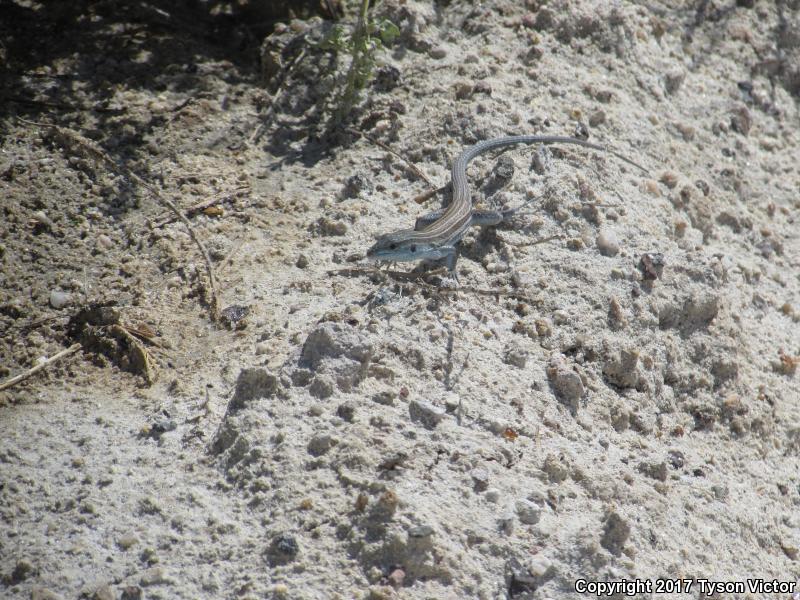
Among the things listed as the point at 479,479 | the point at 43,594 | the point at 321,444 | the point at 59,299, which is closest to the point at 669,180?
the point at 479,479

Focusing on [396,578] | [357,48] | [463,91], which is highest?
[357,48]

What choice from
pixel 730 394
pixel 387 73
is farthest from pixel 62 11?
pixel 730 394

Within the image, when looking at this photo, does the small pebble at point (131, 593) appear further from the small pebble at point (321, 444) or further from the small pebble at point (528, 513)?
the small pebble at point (528, 513)

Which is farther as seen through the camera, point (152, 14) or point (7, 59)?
point (152, 14)

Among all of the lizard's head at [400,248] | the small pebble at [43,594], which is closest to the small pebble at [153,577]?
the small pebble at [43,594]

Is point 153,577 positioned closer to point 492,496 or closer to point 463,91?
point 492,496

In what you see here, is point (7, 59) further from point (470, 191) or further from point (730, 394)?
point (730, 394)
